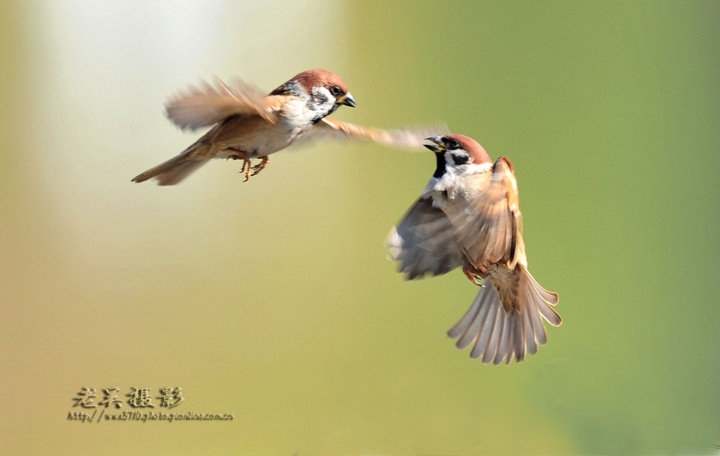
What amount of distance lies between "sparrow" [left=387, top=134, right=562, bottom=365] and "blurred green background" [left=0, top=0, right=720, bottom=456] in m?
0.06

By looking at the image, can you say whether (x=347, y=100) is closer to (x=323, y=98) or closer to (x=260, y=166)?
(x=323, y=98)

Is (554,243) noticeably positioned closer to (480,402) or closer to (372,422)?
(480,402)

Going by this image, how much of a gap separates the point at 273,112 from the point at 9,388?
77cm

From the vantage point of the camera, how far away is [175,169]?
158cm

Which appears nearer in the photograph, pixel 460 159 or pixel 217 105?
pixel 217 105

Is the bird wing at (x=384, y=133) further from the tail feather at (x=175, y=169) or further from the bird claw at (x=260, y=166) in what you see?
the tail feather at (x=175, y=169)

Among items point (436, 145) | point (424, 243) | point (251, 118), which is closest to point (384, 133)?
point (436, 145)

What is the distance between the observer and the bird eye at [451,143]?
5.00 feet

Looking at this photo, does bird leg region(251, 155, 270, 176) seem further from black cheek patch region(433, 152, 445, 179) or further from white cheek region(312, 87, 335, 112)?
black cheek patch region(433, 152, 445, 179)

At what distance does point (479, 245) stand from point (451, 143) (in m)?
0.22

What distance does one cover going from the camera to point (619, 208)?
1924 millimetres

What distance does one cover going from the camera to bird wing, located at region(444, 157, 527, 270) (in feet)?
4.67

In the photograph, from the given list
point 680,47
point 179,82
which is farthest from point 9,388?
point 680,47

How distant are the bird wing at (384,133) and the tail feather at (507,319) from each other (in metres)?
0.35
